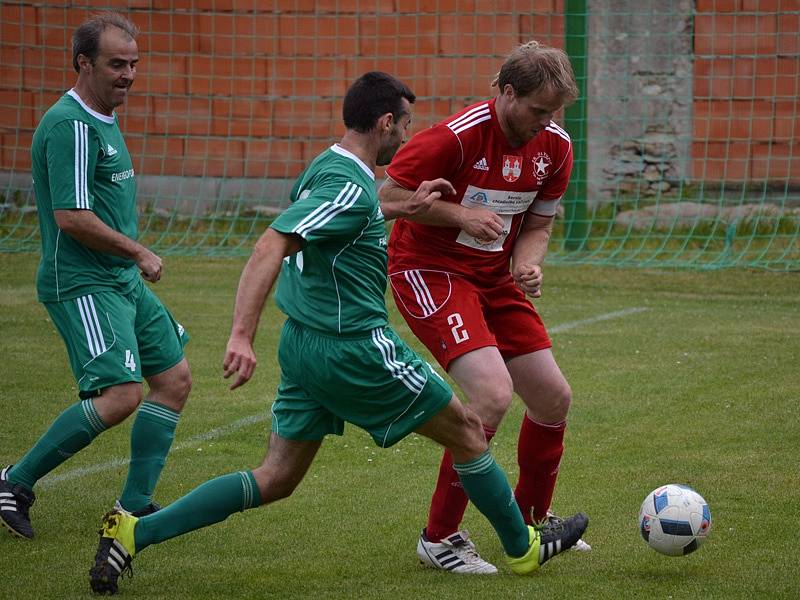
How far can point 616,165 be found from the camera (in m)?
15.0

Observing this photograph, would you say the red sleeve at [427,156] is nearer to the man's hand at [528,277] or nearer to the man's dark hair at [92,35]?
the man's hand at [528,277]

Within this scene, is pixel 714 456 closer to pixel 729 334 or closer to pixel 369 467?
pixel 369 467

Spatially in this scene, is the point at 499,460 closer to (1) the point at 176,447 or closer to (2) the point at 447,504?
(2) the point at 447,504

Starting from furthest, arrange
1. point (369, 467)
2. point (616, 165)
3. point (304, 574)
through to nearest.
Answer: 1. point (616, 165)
2. point (369, 467)
3. point (304, 574)

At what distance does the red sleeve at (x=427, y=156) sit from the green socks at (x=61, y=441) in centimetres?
154

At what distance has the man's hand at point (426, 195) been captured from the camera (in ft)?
15.0

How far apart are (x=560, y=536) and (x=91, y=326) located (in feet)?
6.57

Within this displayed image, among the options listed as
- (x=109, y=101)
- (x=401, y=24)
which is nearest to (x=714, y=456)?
(x=109, y=101)

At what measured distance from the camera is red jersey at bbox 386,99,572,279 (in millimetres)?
4926

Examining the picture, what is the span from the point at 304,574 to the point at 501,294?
1371 millimetres

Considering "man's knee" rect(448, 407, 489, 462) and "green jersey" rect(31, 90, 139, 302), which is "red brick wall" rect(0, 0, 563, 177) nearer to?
"green jersey" rect(31, 90, 139, 302)

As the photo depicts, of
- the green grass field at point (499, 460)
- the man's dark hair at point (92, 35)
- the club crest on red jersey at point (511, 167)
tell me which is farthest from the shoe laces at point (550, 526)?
the man's dark hair at point (92, 35)

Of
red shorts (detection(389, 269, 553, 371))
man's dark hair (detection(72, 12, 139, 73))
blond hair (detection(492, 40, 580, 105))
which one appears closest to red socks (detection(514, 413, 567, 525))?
red shorts (detection(389, 269, 553, 371))

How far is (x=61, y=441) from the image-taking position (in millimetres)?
5098
